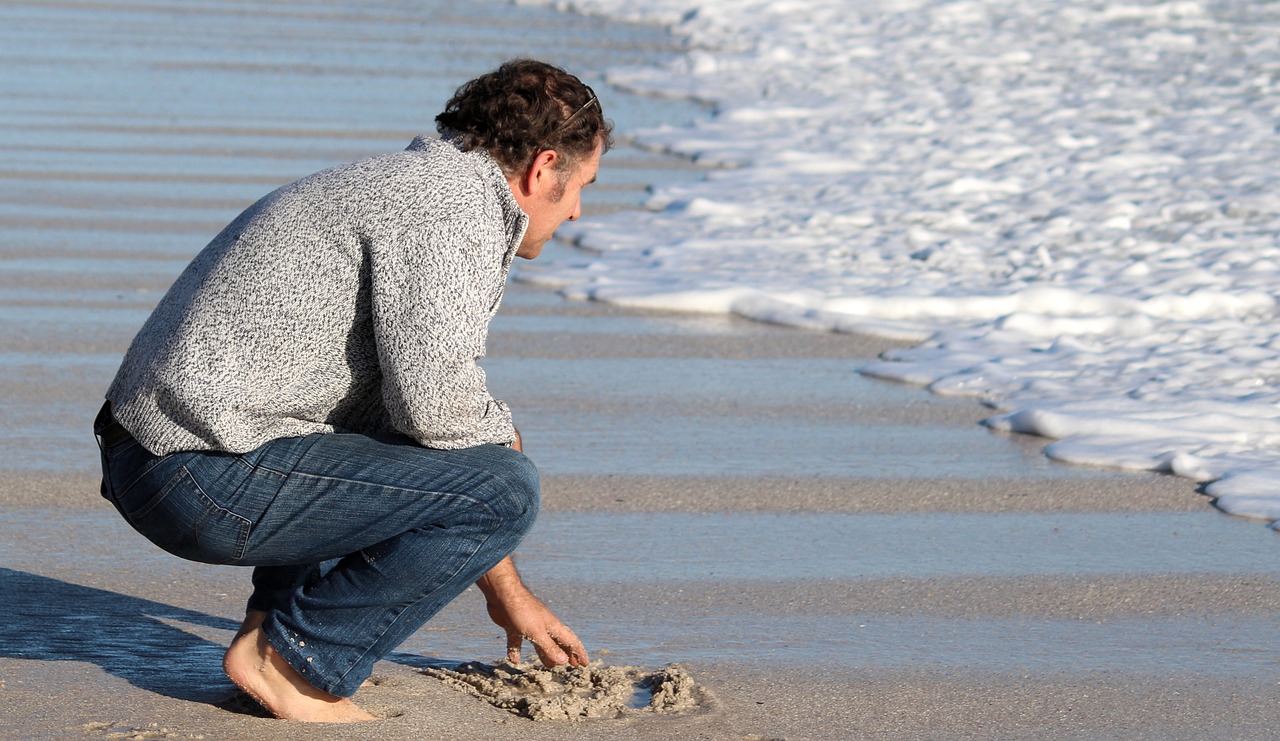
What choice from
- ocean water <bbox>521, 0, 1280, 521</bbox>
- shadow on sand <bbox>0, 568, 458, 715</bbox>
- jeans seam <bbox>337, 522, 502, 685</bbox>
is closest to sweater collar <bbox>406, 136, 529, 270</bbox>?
jeans seam <bbox>337, 522, 502, 685</bbox>

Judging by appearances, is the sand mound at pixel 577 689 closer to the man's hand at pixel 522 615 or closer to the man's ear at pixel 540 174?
the man's hand at pixel 522 615

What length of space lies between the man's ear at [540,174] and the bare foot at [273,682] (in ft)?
2.98

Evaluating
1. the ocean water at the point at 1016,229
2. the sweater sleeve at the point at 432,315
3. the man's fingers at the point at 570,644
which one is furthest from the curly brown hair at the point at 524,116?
the ocean water at the point at 1016,229

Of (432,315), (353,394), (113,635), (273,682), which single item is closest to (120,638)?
(113,635)

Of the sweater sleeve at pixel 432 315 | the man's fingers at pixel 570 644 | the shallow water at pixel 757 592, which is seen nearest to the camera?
the sweater sleeve at pixel 432 315

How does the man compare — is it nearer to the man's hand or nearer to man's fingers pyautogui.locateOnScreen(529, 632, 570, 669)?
the man's hand

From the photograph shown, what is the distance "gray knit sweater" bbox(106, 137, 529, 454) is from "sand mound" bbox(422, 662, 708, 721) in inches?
22.4

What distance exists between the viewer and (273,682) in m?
2.88

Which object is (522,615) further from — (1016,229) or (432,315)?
(1016,229)

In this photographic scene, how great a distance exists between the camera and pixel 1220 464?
4.60 meters

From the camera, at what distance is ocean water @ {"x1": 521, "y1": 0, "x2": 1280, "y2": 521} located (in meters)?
5.27

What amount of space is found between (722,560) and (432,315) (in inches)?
59.0

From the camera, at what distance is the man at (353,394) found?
2.60 metres

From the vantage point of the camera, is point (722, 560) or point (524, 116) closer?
point (524, 116)
